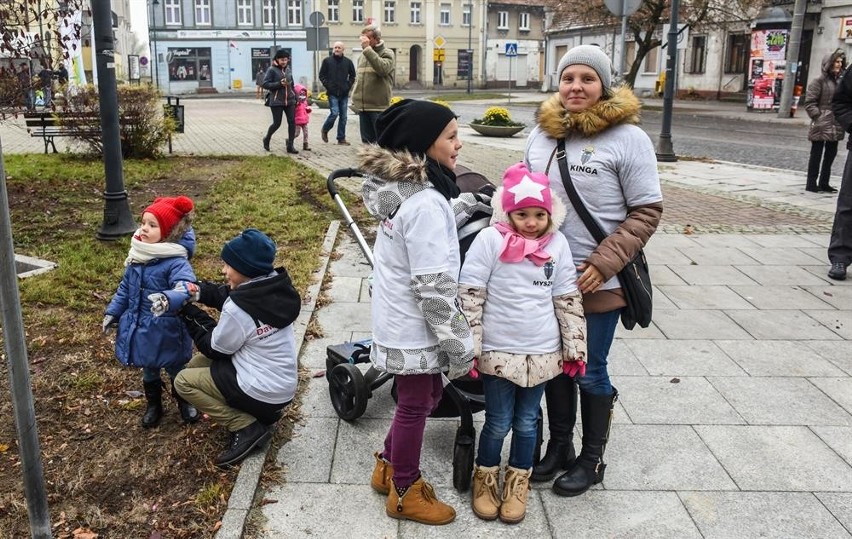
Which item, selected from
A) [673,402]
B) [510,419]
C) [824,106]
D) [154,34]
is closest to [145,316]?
[510,419]

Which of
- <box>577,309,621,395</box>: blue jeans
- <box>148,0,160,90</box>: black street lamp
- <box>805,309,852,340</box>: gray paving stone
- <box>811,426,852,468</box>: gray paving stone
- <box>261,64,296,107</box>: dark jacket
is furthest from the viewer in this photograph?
<box>148,0,160,90</box>: black street lamp

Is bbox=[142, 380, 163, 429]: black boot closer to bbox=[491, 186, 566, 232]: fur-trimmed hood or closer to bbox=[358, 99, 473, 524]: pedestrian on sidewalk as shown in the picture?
bbox=[358, 99, 473, 524]: pedestrian on sidewalk

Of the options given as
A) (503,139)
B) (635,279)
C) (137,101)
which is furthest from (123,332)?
(503,139)

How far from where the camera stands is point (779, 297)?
655 centimetres

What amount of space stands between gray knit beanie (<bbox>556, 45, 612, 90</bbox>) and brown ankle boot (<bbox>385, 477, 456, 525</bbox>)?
181 cm

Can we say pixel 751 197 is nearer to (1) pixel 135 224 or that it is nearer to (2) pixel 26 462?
(1) pixel 135 224

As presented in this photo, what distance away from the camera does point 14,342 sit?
2.45 metres

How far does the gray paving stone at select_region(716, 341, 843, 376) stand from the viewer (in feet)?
16.2

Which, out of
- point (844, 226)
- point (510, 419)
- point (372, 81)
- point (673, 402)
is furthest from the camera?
point (372, 81)

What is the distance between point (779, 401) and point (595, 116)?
2.26m

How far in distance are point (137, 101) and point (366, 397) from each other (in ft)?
36.5

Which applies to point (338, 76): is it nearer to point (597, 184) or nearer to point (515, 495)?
point (597, 184)

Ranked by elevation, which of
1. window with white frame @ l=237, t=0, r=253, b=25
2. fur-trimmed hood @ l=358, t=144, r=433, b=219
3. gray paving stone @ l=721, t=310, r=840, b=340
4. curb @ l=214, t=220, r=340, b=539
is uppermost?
window with white frame @ l=237, t=0, r=253, b=25

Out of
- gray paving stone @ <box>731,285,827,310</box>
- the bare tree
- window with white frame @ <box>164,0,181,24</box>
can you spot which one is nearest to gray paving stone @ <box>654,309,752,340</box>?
gray paving stone @ <box>731,285,827,310</box>
